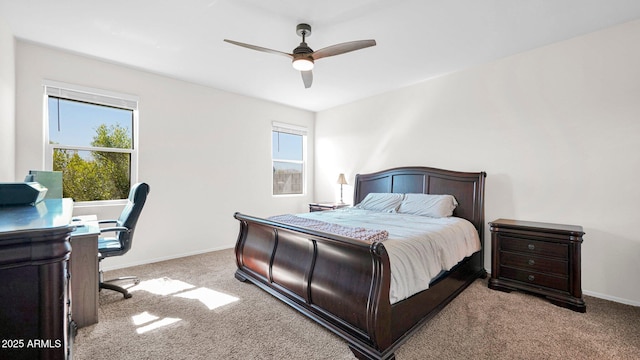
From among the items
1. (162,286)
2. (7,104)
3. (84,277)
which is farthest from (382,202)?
(7,104)

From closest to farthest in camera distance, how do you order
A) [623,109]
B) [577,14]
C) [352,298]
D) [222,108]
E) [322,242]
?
1. [352,298]
2. [322,242]
3. [577,14]
4. [623,109]
5. [222,108]

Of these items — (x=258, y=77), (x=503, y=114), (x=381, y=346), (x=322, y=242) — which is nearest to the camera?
(x=381, y=346)

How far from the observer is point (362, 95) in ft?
15.4

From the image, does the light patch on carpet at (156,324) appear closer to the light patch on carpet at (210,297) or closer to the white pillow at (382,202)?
the light patch on carpet at (210,297)

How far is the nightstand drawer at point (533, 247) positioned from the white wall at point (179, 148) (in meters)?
3.69

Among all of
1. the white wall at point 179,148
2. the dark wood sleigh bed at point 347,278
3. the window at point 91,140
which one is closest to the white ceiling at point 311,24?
the white wall at point 179,148

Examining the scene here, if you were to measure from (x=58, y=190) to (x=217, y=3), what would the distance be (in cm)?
233

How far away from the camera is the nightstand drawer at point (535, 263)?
2.57 m

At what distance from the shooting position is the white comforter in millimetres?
1892

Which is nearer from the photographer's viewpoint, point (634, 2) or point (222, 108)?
point (634, 2)

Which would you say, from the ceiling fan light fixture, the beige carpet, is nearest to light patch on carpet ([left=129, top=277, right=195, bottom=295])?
the beige carpet

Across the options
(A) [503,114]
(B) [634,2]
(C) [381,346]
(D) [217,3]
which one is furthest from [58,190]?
(B) [634,2]

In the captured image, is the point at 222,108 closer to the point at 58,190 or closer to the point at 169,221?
the point at 169,221

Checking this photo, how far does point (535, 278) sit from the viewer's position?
271cm
